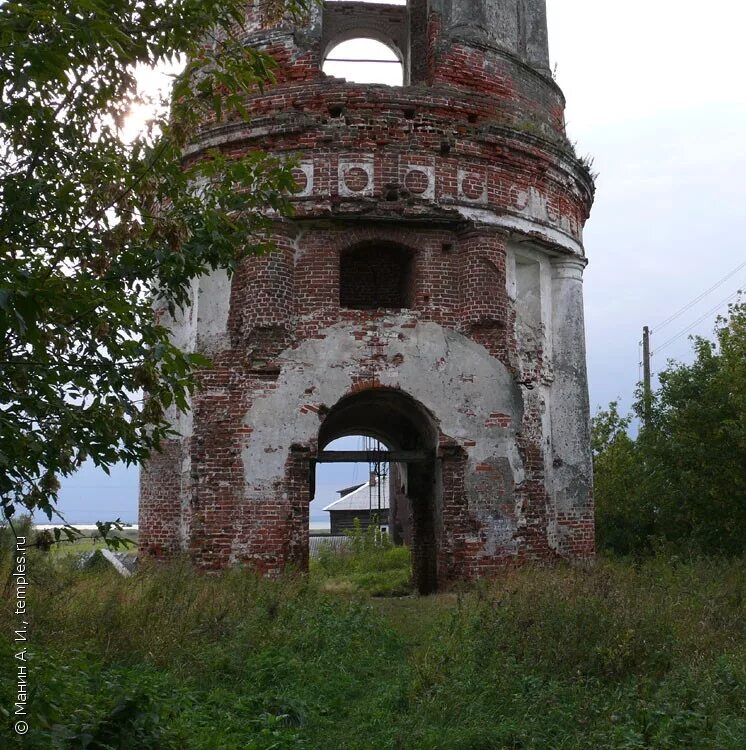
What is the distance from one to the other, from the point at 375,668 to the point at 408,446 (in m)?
7.06

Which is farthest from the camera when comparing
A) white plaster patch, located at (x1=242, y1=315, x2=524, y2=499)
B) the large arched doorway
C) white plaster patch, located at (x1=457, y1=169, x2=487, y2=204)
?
the large arched doorway

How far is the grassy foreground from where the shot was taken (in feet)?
16.0

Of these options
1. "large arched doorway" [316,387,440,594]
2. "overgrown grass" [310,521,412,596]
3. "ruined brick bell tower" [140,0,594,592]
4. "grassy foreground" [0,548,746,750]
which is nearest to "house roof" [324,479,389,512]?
"overgrown grass" [310,521,412,596]

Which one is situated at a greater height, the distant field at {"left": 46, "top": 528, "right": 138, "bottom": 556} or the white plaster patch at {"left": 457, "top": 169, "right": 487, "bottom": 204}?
the white plaster patch at {"left": 457, "top": 169, "right": 487, "bottom": 204}

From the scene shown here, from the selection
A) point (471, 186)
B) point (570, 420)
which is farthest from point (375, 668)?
point (471, 186)

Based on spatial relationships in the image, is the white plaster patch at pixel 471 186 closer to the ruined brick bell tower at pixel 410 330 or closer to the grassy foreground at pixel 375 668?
the ruined brick bell tower at pixel 410 330

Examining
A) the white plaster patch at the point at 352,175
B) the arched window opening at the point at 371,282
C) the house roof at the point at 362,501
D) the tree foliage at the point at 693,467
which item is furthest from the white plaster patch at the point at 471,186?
the house roof at the point at 362,501

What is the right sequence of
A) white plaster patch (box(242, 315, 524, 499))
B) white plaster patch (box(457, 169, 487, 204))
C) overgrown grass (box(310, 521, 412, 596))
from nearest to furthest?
1. white plaster patch (box(242, 315, 524, 499))
2. white plaster patch (box(457, 169, 487, 204))
3. overgrown grass (box(310, 521, 412, 596))

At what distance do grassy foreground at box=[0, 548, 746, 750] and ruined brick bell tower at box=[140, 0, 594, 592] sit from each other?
77.3 inches

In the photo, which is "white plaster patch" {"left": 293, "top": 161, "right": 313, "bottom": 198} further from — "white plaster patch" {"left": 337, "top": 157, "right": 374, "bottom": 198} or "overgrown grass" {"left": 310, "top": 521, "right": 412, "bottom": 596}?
"overgrown grass" {"left": 310, "top": 521, "right": 412, "bottom": 596}

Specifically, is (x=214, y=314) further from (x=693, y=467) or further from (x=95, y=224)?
(x=693, y=467)

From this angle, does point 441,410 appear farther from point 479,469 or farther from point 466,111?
point 466,111

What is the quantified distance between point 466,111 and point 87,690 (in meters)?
9.13

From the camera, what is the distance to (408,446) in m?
13.9
